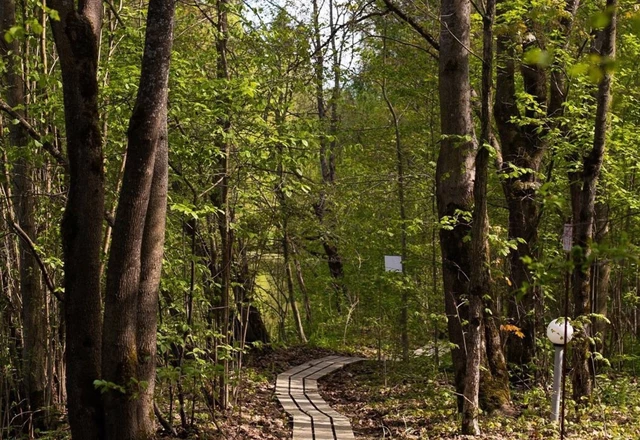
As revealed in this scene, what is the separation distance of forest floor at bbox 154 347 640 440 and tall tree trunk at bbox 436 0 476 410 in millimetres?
579

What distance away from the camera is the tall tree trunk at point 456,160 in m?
6.70

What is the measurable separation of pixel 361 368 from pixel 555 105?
5.62m

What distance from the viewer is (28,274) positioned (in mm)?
6930

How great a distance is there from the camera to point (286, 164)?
6.58 meters

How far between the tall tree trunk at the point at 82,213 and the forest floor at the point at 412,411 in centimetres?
181

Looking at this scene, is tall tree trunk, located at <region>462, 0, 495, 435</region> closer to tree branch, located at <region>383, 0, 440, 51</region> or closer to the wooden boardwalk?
the wooden boardwalk

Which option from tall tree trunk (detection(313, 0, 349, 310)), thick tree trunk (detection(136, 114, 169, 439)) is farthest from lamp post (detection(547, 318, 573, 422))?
tall tree trunk (detection(313, 0, 349, 310))

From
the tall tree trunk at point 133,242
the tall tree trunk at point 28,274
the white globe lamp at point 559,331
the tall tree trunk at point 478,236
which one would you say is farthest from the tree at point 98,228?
the white globe lamp at point 559,331

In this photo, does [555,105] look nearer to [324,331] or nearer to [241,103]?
[241,103]

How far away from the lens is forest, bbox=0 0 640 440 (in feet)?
15.6

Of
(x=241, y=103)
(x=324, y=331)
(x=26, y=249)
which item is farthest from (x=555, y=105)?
(x=324, y=331)

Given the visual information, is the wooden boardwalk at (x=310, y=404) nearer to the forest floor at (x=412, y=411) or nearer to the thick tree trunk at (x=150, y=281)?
the forest floor at (x=412, y=411)

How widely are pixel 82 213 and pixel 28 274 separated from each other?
8.71 feet

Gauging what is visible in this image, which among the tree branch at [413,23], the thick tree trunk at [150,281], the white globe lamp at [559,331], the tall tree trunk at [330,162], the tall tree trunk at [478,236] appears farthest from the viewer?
the tall tree trunk at [330,162]
